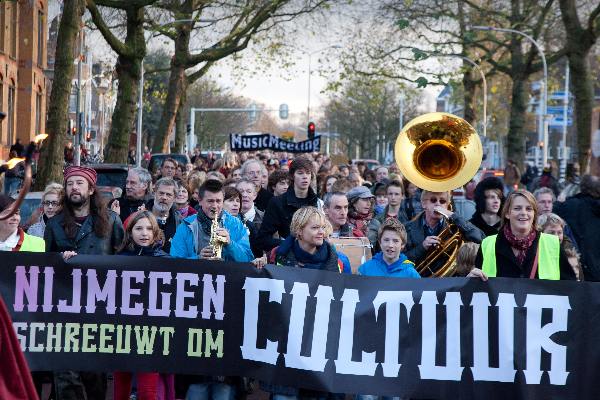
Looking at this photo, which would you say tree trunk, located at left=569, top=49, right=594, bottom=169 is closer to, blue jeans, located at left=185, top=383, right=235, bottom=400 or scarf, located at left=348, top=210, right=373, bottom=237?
scarf, located at left=348, top=210, right=373, bottom=237

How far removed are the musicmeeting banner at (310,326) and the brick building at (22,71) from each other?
26.4 metres

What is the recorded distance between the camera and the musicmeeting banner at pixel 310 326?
7.04 metres

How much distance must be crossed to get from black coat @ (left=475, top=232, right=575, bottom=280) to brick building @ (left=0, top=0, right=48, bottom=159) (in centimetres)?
2728

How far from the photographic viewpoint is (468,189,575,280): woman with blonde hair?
23.8 ft

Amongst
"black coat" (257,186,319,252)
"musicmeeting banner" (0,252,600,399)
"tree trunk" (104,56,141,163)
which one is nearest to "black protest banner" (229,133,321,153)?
"tree trunk" (104,56,141,163)

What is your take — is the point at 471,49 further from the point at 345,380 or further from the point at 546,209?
the point at 345,380

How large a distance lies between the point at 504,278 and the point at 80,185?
2939 millimetres

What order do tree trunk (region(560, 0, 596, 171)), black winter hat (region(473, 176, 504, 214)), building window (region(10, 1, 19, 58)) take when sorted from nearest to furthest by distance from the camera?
black winter hat (region(473, 176, 504, 214)) → tree trunk (region(560, 0, 596, 171)) → building window (region(10, 1, 19, 58))

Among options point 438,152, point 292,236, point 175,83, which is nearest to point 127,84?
point 175,83

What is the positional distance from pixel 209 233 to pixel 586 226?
3.81m

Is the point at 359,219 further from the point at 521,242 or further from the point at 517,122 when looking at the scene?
the point at 517,122

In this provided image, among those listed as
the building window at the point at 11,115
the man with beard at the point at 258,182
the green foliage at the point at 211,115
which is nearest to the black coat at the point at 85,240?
the man with beard at the point at 258,182

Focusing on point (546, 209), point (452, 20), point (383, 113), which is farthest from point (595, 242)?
point (383, 113)

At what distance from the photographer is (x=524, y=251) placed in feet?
23.9
